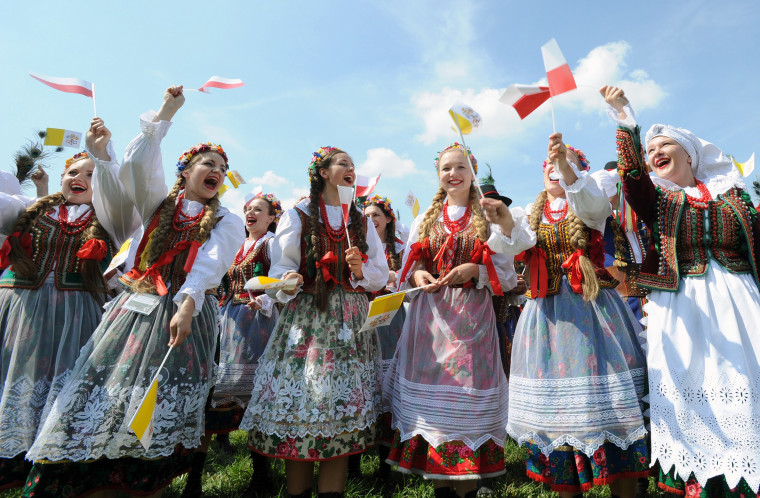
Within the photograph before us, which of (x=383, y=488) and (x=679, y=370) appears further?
(x=383, y=488)

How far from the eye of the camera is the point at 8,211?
3158mm

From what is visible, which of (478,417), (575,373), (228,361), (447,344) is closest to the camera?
(575,373)

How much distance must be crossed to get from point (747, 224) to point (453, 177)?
1732mm

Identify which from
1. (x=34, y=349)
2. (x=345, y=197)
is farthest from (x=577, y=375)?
(x=34, y=349)

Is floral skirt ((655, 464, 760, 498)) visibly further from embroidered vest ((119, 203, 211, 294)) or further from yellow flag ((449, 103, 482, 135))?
embroidered vest ((119, 203, 211, 294))

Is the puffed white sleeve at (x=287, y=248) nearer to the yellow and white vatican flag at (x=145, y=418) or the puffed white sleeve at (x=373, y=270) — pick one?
the puffed white sleeve at (x=373, y=270)

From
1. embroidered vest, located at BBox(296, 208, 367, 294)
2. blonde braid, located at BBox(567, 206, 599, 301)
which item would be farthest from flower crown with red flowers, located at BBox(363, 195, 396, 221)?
blonde braid, located at BBox(567, 206, 599, 301)

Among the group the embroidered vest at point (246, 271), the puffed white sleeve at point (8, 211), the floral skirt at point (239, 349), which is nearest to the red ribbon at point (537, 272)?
the floral skirt at point (239, 349)

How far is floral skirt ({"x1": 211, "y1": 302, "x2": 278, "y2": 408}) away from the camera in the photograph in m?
3.65

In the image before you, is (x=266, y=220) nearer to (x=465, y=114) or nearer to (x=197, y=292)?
(x=197, y=292)

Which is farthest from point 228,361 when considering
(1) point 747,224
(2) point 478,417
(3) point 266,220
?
(1) point 747,224

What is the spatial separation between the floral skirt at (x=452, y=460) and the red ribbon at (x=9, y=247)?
274cm

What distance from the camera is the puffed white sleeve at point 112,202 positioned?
2834 millimetres

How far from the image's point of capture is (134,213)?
3080 millimetres
